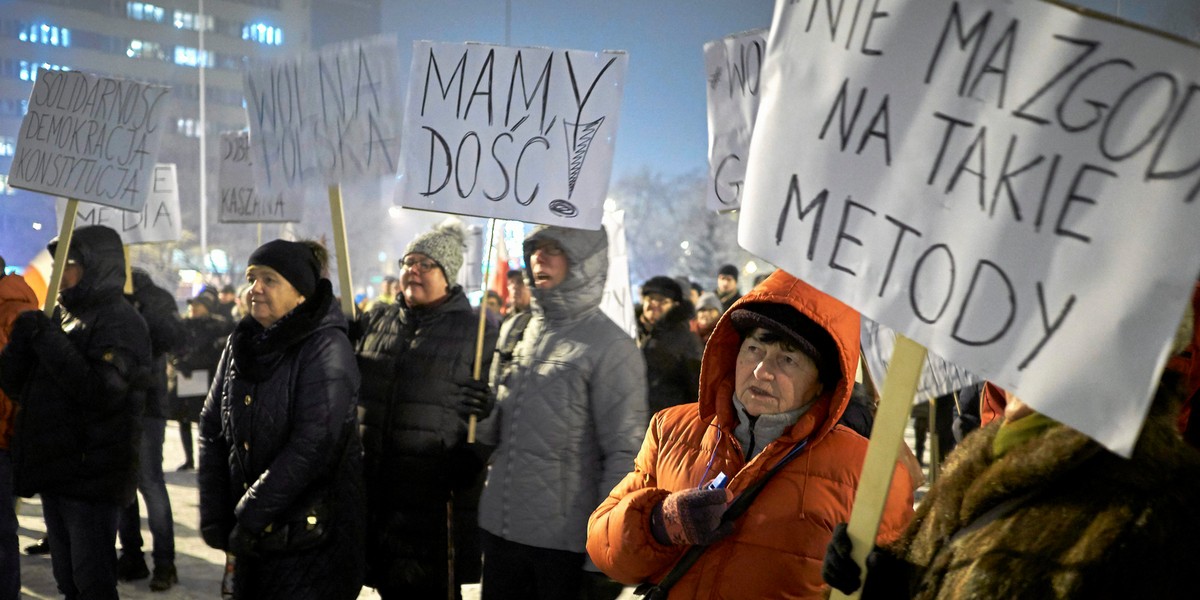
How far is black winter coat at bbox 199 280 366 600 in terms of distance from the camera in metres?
3.61

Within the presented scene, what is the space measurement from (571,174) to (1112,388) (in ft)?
9.57

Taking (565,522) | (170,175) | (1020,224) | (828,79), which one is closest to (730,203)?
(565,522)

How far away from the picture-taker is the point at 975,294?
151 cm

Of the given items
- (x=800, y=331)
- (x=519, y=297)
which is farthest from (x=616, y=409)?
(x=519, y=297)

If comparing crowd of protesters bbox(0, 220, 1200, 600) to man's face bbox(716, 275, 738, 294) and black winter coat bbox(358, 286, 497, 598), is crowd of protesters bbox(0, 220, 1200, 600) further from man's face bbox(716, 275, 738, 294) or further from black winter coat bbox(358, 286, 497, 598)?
man's face bbox(716, 275, 738, 294)

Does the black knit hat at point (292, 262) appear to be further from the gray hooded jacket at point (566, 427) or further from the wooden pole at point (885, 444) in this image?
the wooden pole at point (885, 444)

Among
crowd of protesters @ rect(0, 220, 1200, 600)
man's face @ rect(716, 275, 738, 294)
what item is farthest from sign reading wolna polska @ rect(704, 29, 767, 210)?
man's face @ rect(716, 275, 738, 294)

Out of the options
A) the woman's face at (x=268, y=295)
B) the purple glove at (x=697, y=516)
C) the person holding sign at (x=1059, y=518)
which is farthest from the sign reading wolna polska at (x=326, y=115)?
the person holding sign at (x=1059, y=518)

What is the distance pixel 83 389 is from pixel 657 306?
11.5ft

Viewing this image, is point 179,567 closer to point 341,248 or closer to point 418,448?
point 341,248

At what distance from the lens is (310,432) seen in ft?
11.9

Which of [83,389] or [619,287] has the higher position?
[619,287]

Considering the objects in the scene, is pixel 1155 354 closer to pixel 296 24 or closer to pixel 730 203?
pixel 730 203

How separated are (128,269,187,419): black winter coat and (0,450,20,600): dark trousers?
1392mm
